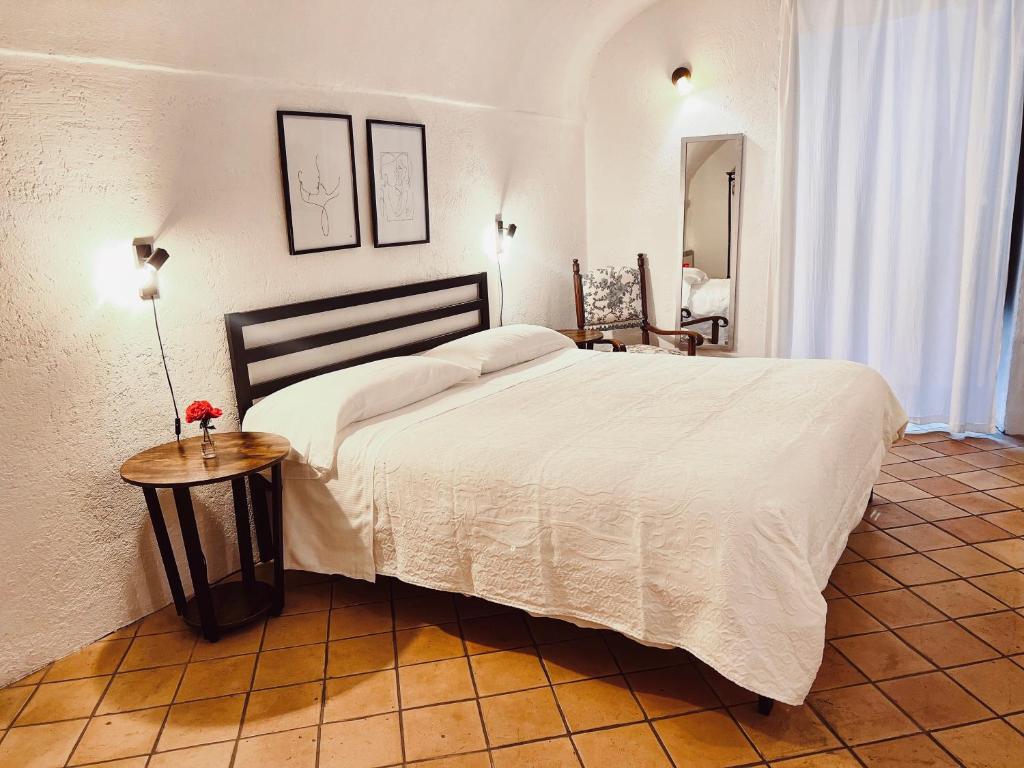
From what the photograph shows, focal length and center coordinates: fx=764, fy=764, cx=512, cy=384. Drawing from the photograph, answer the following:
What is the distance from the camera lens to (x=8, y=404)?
238cm

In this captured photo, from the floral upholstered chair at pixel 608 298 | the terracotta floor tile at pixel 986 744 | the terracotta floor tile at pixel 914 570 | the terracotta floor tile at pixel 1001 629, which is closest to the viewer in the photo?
the terracotta floor tile at pixel 986 744

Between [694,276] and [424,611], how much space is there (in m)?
3.15

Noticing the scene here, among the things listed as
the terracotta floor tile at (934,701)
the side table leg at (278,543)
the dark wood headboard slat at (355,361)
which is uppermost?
the dark wood headboard slat at (355,361)

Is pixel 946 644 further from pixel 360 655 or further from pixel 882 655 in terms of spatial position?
pixel 360 655

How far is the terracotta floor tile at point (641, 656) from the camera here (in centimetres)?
242

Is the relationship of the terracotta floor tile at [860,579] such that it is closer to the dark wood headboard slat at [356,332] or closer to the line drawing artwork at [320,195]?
the dark wood headboard slat at [356,332]

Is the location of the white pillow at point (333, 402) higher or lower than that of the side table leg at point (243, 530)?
higher

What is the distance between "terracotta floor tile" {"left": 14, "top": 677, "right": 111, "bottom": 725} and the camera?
7.57 ft

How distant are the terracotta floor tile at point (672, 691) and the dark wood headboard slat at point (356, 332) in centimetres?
190

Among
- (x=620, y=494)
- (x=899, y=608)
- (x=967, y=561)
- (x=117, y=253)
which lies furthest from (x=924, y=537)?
(x=117, y=253)

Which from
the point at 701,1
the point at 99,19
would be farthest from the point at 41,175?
the point at 701,1

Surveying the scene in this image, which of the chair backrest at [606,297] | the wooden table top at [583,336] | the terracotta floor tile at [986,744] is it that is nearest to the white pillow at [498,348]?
the wooden table top at [583,336]

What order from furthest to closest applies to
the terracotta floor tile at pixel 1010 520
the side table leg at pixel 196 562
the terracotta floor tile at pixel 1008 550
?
the terracotta floor tile at pixel 1010 520 → the terracotta floor tile at pixel 1008 550 → the side table leg at pixel 196 562

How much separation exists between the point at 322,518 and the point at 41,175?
1454 millimetres
